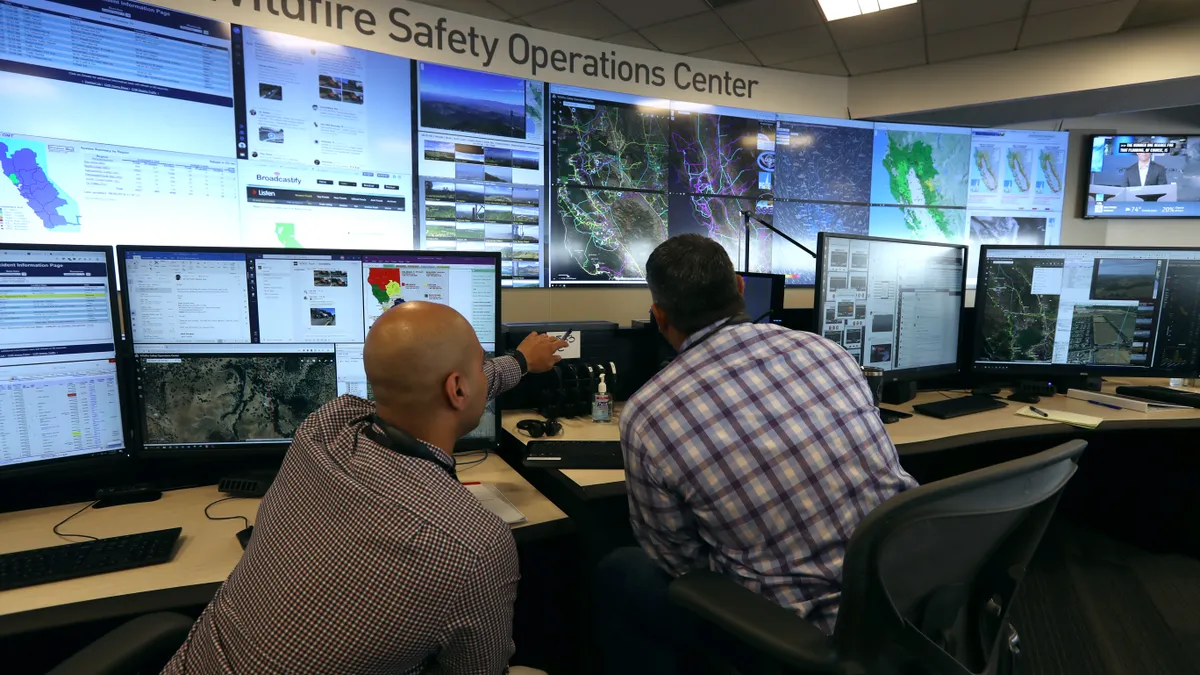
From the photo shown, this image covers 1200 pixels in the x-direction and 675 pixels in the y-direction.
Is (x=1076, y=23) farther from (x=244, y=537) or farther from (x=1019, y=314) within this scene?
(x=244, y=537)

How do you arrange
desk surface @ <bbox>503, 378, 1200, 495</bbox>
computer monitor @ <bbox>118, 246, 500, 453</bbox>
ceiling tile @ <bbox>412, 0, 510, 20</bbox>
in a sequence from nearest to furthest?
computer monitor @ <bbox>118, 246, 500, 453</bbox> → desk surface @ <bbox>503, 378, 1200, 495</bbox> → ceiling tile @ <bbox>412, 0, 510, 20</bbox>

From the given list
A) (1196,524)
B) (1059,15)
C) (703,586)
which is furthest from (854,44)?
(703,586)

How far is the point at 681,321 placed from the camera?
51.6 inches

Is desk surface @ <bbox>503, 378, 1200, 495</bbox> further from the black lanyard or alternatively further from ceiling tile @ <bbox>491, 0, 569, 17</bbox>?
ceiling tile @ <bbox>491, 0, 569, 17</bbox>

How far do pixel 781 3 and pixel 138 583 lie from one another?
3.44 metres

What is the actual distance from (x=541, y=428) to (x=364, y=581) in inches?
42.1

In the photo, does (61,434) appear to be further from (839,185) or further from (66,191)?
(839,185)

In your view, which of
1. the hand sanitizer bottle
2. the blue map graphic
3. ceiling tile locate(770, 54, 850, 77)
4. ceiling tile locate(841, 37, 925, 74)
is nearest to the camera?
the hand sanitizer bottle

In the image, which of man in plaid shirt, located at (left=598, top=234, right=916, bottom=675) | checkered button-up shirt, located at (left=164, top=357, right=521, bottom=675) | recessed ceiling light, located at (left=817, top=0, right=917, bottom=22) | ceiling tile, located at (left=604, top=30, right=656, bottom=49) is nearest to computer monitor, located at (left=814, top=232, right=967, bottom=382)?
man in plaid shirt, located at (left=598, top=234, right=916, bottom=675)

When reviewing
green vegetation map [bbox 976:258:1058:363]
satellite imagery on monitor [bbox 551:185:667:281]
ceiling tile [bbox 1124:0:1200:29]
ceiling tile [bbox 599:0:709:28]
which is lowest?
green vegetation map [bbox 976:258:1058:363]

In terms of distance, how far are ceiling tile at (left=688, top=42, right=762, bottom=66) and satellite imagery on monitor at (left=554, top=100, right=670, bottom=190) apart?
0.50 m

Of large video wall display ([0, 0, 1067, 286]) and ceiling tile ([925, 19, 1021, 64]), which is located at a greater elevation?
ceiling tile ([925, 19, 1021, 64])

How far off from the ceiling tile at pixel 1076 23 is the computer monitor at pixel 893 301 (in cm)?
196

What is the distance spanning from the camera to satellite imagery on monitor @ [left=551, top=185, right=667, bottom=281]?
332cm
